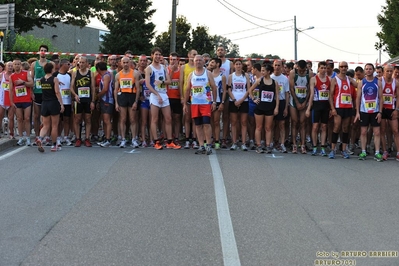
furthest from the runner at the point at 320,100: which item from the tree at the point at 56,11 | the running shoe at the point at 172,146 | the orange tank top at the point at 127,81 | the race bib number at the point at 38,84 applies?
the tree at the point at 56,11

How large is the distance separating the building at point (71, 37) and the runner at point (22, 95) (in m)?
44.2

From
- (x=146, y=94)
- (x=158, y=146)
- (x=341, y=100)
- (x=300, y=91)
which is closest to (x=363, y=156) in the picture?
(x=341, y=100)

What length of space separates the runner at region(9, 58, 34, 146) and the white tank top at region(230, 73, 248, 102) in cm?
469

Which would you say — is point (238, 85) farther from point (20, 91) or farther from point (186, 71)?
point (20, 91)

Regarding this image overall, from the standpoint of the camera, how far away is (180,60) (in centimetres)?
1411

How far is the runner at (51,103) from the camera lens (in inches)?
459

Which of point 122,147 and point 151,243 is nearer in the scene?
point 151,243

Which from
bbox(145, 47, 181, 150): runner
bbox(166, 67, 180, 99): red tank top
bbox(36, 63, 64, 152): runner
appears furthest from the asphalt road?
bbox(166, 67, 180, 99): red tank top

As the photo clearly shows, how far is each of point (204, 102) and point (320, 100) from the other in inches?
105

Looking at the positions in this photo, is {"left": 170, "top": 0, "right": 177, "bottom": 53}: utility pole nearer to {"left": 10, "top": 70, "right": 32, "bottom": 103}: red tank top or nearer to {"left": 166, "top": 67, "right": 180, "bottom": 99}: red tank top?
{"left": 166, "top": 67, "right": 180, "bottom": 99}: red tank top

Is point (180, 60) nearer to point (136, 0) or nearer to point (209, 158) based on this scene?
point (209, 158)

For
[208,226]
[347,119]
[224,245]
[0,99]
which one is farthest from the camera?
[0,99]

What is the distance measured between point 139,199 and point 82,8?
29.7m

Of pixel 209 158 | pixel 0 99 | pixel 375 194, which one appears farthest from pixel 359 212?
pixel 0 99
